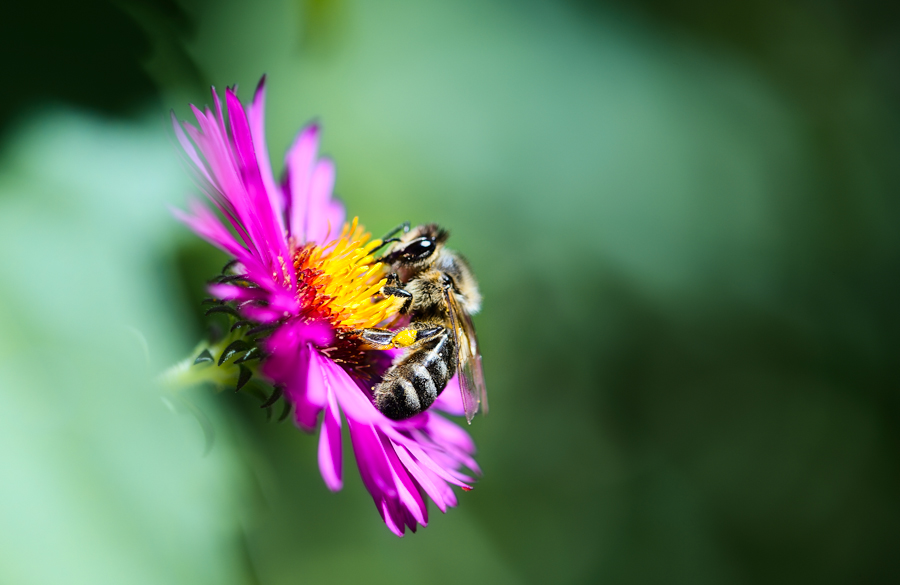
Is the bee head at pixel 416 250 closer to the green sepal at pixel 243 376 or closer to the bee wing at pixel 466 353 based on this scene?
the bee wing at pixel 466 353

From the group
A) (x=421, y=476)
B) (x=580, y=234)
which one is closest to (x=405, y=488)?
(x=421, y=476)

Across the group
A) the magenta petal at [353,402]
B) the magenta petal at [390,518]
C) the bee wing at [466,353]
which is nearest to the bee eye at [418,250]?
the bee wing at [466,353]

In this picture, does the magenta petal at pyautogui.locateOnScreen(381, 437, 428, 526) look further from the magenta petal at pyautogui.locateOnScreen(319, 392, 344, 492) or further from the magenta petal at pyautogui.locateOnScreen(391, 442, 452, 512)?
the magenta petal at pyautogui.locateOnScreen(319, 392, 344, 492)

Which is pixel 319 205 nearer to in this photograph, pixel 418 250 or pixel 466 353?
pixel 418 250

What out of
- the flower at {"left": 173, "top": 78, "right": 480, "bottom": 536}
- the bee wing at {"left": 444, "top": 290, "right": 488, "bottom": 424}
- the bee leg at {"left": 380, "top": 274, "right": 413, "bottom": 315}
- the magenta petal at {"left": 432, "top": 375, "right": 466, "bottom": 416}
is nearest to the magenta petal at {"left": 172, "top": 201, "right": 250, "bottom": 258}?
the flower at {"left": 173, "top": 78, "right": 480, "bottom": 536}

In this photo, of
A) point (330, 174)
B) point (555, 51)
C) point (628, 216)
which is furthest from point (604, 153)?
point (330, 174)

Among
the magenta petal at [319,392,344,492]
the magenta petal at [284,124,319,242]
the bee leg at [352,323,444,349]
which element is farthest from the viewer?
the magenta petal at [284,124,319,242]
